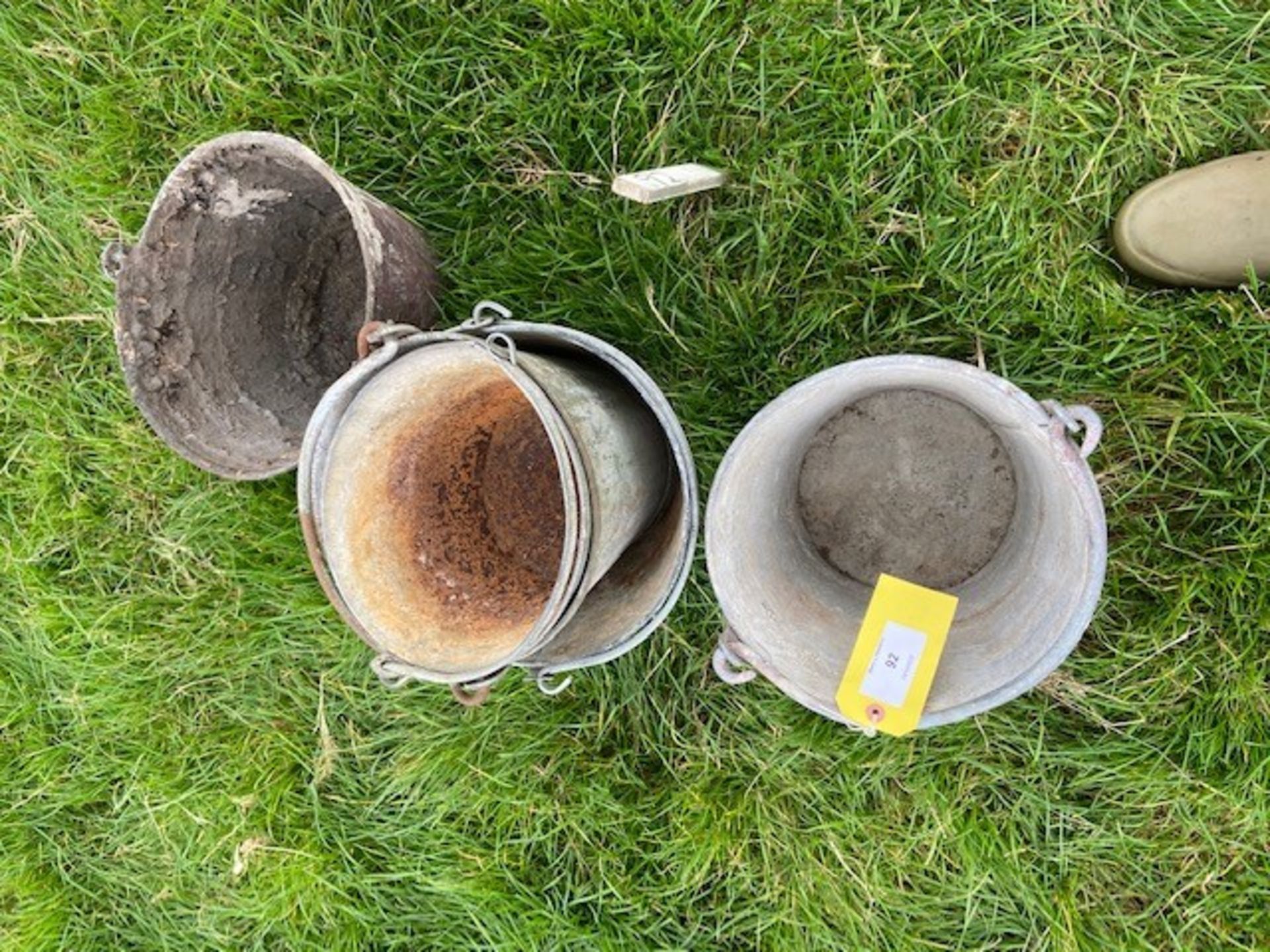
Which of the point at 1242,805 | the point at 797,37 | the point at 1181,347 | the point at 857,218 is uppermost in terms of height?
the point at 797,37

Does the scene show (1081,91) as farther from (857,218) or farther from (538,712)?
(538,712)

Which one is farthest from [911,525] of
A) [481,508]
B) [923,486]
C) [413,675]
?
[413,675]

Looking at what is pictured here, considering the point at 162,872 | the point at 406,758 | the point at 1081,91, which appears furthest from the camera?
the point at 162,872

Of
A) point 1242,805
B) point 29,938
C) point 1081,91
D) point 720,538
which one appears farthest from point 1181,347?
point 29,938

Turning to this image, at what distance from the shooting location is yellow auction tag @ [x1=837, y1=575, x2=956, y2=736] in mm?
1579

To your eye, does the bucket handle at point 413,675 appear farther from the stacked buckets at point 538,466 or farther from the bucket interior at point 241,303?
the bucket interior at point 241,303

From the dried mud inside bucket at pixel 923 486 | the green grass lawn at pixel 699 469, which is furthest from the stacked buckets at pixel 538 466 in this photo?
the green grass lawn at pixel 699 469

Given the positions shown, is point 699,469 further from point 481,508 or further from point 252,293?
point 252,293

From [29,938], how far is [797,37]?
2929mm

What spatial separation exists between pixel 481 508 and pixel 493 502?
3 cm

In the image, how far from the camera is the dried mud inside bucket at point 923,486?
6.43 ft

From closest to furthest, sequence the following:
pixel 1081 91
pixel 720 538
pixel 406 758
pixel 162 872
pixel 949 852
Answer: pixel 720 538, pixel 1081 91, pixel 949 852, pixel 406 758, pixel 162 872

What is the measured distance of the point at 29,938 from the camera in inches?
97.3

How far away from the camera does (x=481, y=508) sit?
1915 millimetres
